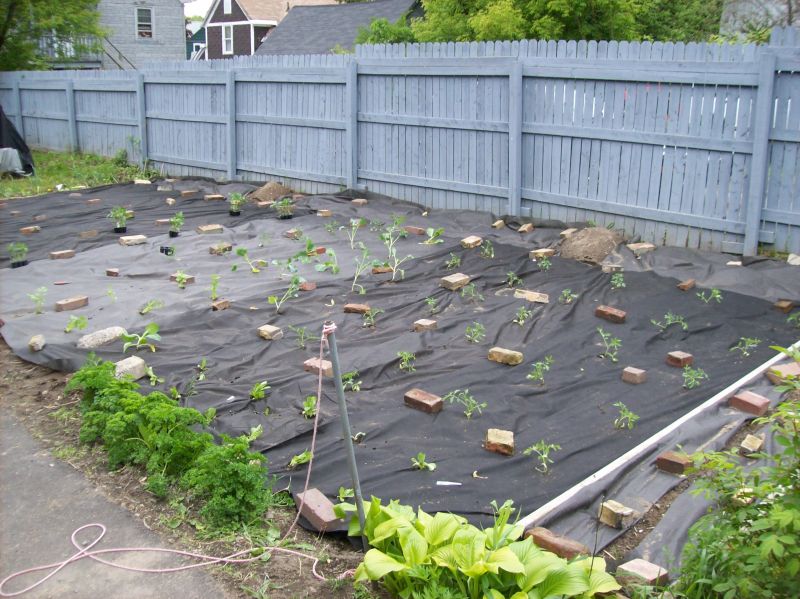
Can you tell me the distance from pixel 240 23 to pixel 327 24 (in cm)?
1100

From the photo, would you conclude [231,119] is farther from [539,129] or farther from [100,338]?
[100,338]

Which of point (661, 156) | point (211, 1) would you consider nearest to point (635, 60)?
point (661, 156)

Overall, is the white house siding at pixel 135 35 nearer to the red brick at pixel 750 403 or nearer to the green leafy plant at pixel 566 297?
the green leafy plant at pixel 566 297

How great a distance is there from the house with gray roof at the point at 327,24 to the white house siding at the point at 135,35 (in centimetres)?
551

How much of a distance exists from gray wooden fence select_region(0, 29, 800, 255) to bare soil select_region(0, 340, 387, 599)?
6273 mm

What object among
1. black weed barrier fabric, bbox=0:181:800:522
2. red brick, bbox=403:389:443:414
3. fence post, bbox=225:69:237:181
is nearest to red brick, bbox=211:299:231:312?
black weed barrier fabric, bbox=0:181:800:522

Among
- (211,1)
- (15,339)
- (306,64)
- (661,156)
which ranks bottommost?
(15,339)

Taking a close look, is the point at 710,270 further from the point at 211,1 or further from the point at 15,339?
the point at 211,1

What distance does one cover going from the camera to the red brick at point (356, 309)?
7.05m

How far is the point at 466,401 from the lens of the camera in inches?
203

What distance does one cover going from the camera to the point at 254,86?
13695 mm

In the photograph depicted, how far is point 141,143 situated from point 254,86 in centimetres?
413

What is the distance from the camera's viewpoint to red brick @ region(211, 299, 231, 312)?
7113 millimetres

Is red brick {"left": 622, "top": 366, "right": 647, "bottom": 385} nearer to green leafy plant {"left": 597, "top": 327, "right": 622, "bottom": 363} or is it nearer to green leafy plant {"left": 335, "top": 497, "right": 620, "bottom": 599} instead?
green leafy plant {"left": 597, "top": 327, "right": 622, "bottom": 363}
